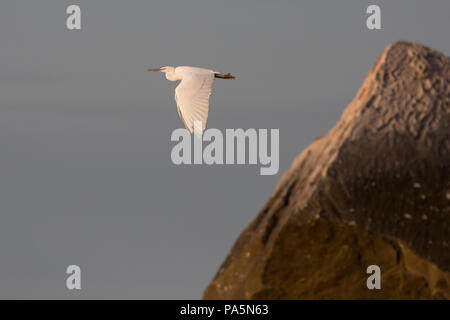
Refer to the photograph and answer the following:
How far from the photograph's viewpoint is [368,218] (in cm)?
1338

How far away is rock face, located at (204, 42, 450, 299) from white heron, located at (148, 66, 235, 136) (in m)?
1.89

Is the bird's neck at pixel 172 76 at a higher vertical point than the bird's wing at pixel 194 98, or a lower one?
higher

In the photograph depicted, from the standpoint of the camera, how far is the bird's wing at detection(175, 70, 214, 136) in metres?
14.8

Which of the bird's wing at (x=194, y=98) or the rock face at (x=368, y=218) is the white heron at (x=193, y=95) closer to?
the bird's wing at (x=194, y=98)

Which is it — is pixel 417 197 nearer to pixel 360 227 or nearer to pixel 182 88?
pixel 360 227

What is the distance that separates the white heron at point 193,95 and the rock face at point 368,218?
74.3 inches

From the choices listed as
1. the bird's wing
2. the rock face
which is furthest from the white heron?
the rock face

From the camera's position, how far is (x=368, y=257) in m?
13.4

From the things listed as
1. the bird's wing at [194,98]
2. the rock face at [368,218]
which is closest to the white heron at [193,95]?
the bird's wing at [194,98]

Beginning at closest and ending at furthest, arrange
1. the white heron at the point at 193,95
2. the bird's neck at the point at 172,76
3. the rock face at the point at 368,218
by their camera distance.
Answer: the rock face at the point at 368,218
the white heron at the point at 193,95
the bird's neck at the point at 172,76

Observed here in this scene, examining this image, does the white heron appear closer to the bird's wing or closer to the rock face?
the bird's wing

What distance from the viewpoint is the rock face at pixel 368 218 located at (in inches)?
526

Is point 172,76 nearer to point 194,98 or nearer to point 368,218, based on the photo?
point 194,98

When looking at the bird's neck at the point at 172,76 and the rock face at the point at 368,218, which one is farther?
the bird's neck at the point at 172,76
